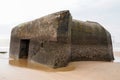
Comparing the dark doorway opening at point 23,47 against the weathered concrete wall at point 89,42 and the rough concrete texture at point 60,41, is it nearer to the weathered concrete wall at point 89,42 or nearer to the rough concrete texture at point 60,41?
the rough concrete texture at point 60,41

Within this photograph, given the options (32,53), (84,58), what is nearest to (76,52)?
(84,58)

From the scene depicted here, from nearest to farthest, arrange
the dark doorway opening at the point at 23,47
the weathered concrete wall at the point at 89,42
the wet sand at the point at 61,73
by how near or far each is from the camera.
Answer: the wet sand at the point at 61,73 < the weathered concrete wall at the point at 89,42 < the dark doorway opening at the point at 23,47

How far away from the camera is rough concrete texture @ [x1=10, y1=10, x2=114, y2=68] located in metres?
8.45

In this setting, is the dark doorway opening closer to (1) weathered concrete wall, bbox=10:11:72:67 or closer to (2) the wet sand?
(1) weathered concrete wall, bbox=10:11:72:67

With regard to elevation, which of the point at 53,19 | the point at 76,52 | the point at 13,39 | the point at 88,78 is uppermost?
the point at 53,19

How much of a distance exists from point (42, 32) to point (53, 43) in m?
1.58

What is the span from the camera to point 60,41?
27.5ft

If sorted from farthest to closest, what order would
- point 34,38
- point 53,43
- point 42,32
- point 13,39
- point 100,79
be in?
Result: 1. point 13,39
2. point 34,38
3. point 42,32
4. point 53,43
5. point 100,79

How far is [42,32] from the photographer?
970 centimetres

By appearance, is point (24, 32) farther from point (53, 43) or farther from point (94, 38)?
point (94, 38)

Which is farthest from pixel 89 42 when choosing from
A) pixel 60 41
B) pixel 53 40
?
pixel 53 40

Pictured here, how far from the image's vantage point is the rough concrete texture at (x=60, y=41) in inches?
333

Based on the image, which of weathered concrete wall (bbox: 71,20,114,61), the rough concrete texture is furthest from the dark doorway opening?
weathered concrete wall (bbox: 71,20,114,61)

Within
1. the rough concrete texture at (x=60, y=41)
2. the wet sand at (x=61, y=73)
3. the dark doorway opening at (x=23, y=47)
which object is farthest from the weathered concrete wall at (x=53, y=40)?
the dark doorway opening at (x=23, y=47)
